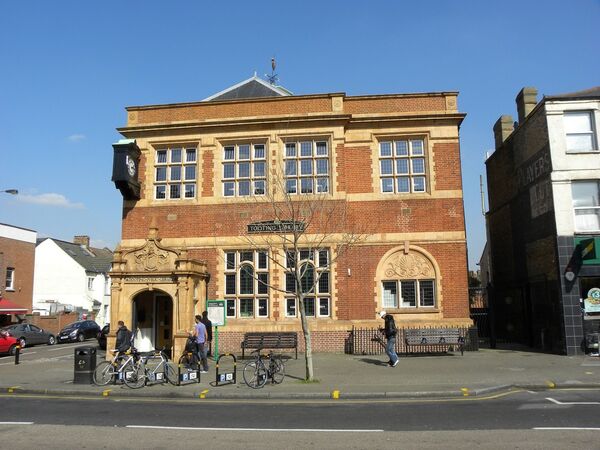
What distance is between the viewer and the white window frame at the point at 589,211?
19.0m

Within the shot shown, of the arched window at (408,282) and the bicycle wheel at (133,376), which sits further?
the arched window at (408,282)

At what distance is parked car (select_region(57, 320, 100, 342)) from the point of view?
33438 mm

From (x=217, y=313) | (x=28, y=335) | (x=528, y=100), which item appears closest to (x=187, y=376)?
(x=217, y=313)

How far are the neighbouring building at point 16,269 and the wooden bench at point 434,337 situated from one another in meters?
28.9

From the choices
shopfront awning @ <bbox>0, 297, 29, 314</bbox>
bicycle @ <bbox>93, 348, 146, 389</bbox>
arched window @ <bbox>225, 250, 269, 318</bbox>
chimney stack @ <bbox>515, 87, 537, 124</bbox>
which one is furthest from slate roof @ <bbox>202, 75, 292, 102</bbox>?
shopfront awning @ <bbox>0, 297, 29, 314</bbox>

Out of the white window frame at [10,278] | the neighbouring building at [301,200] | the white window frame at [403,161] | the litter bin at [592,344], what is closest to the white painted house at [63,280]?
the white window frame at [10,278]

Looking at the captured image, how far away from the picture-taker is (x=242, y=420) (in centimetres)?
938

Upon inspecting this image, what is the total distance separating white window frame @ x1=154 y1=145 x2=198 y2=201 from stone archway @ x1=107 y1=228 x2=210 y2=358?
3285 mm

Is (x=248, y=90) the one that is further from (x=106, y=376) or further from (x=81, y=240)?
(x=81, y=240)

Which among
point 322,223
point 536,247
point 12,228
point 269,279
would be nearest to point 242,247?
point 269,279

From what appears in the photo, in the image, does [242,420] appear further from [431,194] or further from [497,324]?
[497,324]

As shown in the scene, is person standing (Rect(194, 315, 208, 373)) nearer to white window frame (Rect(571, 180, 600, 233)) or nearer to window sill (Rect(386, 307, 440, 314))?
window sill (Rect(386, 307, 440, 314))

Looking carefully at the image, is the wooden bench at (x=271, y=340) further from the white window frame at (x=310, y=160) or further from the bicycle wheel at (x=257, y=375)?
the white window frame at (x=310, y=160)

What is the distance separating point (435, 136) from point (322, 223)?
596 centimetres
